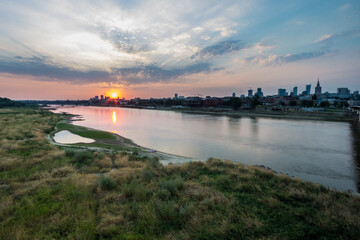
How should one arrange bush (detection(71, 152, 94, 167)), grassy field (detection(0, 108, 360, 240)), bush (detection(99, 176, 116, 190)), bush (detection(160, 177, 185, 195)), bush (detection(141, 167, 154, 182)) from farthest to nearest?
bush (detection(71, 152, 94, 167))
bush (detection(141, 167, 154, 182))
bush (detection(99, 176, 116, 190))
bush (detection(160, 177, 185, 195))
grassy field (detection(0, 108, 360, 240))

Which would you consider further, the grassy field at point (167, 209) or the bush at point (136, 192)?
the bush at point (136, 192)

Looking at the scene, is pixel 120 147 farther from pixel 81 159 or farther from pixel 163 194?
pixel 163 194

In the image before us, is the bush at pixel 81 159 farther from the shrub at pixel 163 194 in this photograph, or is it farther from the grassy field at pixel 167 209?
the shrub at pixel 163 194

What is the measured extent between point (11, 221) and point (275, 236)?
8.62 meters

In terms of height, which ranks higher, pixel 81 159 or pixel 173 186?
pixel 173 186

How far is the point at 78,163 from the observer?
44.6 feet

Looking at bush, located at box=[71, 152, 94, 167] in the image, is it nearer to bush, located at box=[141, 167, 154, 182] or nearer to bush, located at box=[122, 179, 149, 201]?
bush, located at box=[141, 167, 154, 182]

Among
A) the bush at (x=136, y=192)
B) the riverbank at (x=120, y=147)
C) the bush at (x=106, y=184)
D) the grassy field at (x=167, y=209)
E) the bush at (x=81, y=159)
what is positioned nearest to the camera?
the grassy field at (x=167, y=209)

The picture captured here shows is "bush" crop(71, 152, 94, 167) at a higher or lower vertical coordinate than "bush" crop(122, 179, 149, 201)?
lower

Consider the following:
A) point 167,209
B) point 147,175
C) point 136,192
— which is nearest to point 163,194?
point 136,192

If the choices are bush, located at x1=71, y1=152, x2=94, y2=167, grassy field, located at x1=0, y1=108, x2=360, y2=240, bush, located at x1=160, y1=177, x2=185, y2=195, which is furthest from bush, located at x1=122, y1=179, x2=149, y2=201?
bush, located at x1=71, y1=152, x2=94, y2=167

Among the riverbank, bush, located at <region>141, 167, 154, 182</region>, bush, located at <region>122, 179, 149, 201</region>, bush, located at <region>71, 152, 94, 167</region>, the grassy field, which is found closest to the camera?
the grassy field

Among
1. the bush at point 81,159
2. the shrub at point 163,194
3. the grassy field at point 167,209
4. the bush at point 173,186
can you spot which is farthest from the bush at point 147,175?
the bush at point 81,159

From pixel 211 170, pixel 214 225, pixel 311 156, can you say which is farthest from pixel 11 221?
pixel 311 156
